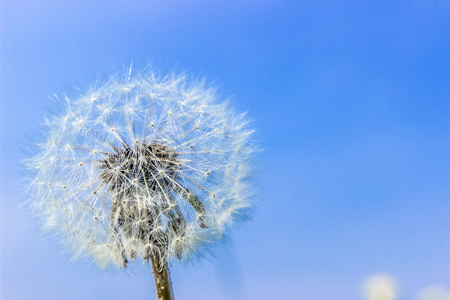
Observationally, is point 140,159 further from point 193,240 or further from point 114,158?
point 193,240

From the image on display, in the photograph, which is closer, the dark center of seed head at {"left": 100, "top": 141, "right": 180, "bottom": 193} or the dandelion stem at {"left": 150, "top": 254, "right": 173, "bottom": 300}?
the dandelion stem at {"left": 150, "top": 254, "right": 173, "bottom": 300}

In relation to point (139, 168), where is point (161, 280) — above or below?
below

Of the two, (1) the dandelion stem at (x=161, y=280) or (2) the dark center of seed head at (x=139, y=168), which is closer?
(1) the dandelion stem at (x=161, y=280)

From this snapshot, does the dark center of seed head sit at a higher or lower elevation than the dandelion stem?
higher

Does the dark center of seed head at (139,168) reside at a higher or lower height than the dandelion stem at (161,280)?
higher

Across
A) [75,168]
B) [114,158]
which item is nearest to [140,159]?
[114,158]
